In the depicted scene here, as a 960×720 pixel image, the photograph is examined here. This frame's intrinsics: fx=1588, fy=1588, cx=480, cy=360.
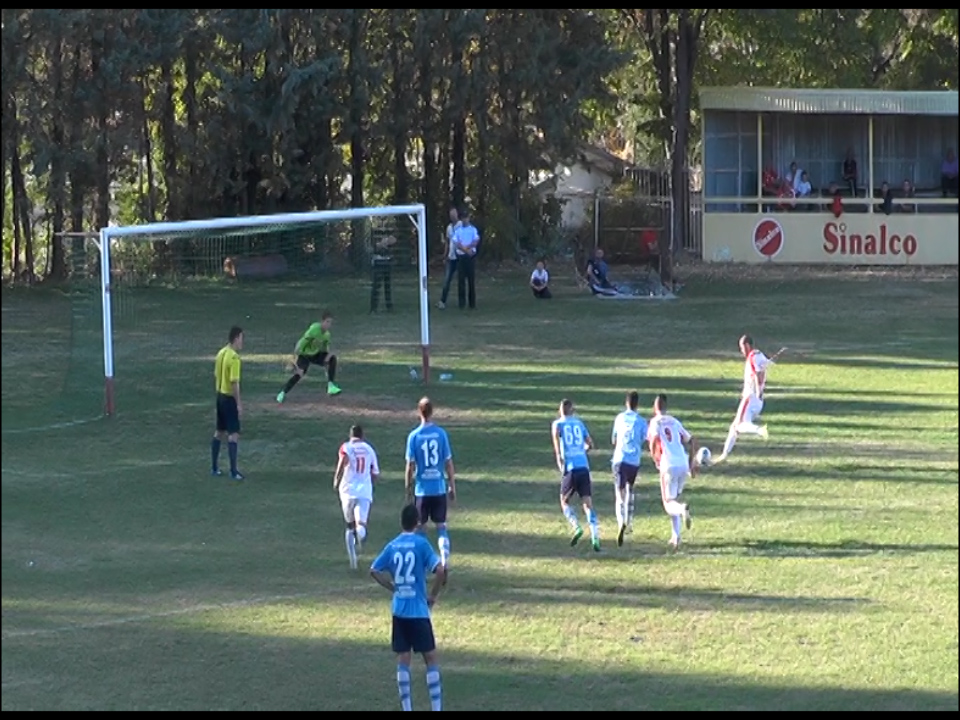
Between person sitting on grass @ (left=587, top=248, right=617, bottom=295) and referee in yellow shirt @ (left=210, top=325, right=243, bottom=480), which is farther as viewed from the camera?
person sitting on grass @ (left=587, top=248, right=617, bottom=295)

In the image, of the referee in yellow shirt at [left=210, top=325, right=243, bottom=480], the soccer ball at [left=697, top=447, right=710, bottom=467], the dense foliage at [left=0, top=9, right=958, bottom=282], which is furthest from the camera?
the dense foliage at [left=0, top=9, right=958, bottom=282]

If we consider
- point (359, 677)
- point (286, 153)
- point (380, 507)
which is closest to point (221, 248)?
point (286, 153)

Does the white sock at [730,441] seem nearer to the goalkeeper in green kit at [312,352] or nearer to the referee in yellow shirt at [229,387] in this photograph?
the referee in yellow shirt at [229,387]

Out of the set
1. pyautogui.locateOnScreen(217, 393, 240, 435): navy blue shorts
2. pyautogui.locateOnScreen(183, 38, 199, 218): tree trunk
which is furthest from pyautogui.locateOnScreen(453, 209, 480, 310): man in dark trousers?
pyautogui.locateOnScreen(217, 393, 240, 435): navy blue shorts

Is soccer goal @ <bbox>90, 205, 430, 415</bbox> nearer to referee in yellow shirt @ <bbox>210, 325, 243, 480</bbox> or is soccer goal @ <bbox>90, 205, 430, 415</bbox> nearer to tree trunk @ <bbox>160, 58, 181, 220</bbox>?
referee in yellow shirt @ <bbox>210, 325, 243, 480</bbox>

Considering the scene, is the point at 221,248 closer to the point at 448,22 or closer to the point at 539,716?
the point at 448,22

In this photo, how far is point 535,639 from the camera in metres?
13.0

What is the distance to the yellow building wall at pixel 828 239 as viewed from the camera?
37.5 m

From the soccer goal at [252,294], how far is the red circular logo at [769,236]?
928 cm

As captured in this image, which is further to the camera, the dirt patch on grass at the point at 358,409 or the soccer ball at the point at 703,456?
the dirt patch on grass at the point at 358,409

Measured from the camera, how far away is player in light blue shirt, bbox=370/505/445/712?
1123cm

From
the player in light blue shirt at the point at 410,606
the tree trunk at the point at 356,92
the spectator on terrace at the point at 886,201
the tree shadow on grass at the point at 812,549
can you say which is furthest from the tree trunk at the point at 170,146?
the player in light blue shirt at the point at 410,606

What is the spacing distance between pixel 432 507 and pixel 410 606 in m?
3.54

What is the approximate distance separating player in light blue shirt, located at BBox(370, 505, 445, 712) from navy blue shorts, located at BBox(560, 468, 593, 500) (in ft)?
14.1
